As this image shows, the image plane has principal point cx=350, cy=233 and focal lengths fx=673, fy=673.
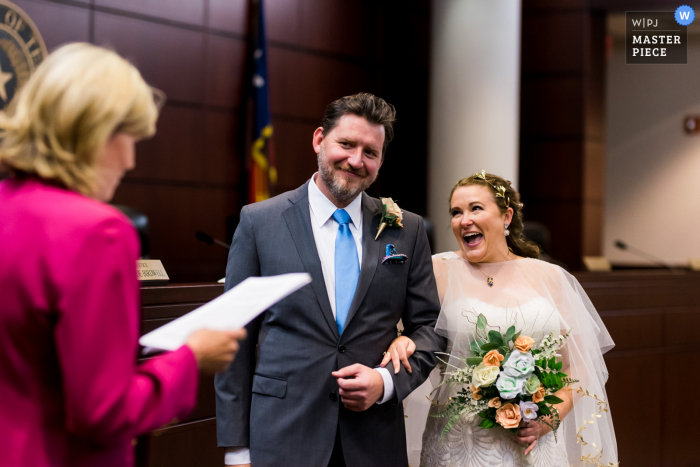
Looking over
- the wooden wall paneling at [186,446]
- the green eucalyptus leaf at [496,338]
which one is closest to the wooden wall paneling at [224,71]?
the wooden wall paneling at [186,446]

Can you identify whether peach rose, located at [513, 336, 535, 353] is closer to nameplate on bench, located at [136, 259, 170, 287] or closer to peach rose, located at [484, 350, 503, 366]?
peach rose, located at [484, 350, 503, 366]

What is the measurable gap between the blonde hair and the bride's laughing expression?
1703 mm

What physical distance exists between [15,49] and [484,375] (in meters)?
4.29

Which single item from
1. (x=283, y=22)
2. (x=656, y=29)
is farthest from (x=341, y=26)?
Result: (x=656, y=29)

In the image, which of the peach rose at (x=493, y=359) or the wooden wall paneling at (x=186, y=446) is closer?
the peach rose at (x=493, y=359)

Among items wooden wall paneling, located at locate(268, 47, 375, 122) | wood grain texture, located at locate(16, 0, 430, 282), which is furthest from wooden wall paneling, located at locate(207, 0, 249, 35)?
wooden wall paneling, located at locate(268, 47, 375, 122)

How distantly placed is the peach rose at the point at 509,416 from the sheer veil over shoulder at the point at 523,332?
0.21 m

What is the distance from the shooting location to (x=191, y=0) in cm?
600

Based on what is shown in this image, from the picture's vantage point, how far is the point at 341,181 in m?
2.01

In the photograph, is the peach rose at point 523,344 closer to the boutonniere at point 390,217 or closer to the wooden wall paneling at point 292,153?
the boutonniere at point 390,217

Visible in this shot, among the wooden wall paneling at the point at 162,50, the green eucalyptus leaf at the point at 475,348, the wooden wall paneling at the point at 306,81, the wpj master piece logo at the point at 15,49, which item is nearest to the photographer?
the green eucalyptus leaf at the point at 475,348

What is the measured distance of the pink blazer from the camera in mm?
1015

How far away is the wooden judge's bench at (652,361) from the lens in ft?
14.9

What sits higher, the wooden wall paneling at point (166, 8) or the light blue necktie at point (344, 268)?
the wooden wall paneling at point (166, 8)
